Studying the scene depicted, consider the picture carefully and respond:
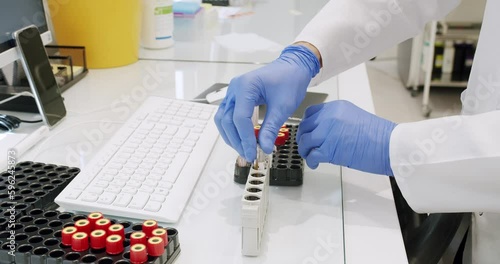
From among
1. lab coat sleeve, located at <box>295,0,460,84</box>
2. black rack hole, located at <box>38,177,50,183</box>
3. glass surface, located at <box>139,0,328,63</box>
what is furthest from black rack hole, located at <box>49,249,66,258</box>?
glass surface, located at <box>139,0,328,63</box>

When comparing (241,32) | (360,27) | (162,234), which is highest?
(360,27)

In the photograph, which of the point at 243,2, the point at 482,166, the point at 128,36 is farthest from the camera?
the point at 243,2

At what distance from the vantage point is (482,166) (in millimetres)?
826

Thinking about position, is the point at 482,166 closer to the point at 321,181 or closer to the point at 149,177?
the point at 321,181

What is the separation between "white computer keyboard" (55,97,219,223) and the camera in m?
0.81

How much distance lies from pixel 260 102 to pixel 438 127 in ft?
0.99

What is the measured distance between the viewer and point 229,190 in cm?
92

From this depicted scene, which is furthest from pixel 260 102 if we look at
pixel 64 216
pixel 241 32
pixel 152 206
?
pixel 241 32

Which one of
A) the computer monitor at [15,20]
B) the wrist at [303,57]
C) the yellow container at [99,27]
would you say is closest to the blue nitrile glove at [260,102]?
the wrist at [303,57]

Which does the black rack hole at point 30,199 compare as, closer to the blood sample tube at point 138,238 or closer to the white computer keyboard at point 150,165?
the white computer keyboard at point 150,165

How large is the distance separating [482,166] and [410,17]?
0.49 meters

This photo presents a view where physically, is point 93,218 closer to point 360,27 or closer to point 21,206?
point 21,206

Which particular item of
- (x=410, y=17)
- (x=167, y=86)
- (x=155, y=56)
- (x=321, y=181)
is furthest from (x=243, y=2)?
(x=321, y=181)

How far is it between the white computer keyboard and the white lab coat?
303 millimetres
